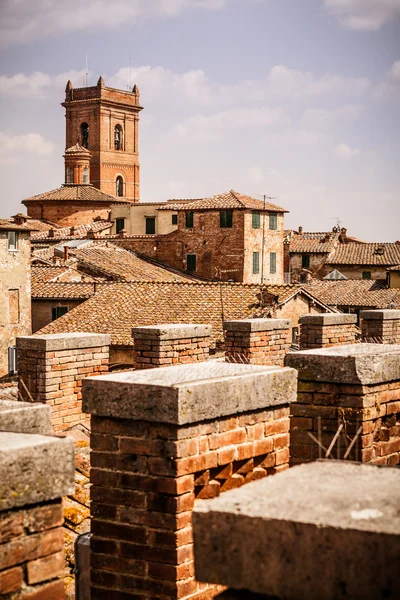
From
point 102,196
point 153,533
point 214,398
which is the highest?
point 102,196

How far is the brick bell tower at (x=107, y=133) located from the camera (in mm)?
92125

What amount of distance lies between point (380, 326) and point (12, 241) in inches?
1226

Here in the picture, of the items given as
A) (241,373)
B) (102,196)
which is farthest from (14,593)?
(102,196)

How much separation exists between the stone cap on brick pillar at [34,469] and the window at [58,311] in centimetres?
3416

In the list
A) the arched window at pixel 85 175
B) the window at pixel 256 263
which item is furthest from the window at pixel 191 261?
the arched window at pixel 85 175

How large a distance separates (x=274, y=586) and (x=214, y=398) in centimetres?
158

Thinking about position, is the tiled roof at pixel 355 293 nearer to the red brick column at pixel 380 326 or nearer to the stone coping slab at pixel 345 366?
the red brick column at pixel 380 326

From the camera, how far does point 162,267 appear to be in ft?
148

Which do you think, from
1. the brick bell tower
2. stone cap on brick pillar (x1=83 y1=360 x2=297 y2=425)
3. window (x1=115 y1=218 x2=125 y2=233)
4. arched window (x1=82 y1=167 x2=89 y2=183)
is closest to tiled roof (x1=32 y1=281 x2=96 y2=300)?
window (x1=115 y1=218 x2=125 y2=233)

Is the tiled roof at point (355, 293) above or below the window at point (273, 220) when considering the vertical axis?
below

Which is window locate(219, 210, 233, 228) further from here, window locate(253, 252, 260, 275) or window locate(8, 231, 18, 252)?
window locate(8, 231, 18, 252)

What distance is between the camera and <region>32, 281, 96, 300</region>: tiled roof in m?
35.5

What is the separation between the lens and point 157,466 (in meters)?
3.71

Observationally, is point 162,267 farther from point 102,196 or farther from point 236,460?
point 236,460
